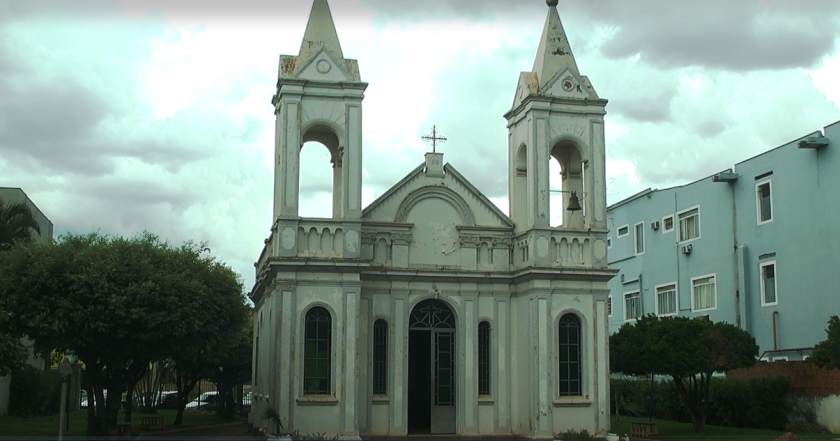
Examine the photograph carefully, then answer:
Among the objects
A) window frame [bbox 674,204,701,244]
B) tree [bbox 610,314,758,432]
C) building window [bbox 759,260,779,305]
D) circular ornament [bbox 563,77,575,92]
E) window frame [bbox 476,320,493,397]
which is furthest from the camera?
window frame [bbox 674,204,701,244]

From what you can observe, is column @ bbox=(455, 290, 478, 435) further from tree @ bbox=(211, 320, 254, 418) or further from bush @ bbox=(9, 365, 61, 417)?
bush @ bbox=(9, 365, 61, 417)

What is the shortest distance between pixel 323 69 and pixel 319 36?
1.41m

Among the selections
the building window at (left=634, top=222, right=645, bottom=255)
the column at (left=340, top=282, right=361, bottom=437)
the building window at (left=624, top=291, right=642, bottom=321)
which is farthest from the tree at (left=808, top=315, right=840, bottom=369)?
the building window at (left=624, top=291, right=642, bottom=321)

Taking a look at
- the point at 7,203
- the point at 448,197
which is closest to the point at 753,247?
the point at 448,197

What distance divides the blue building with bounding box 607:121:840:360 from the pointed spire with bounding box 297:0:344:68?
1828 centimetres

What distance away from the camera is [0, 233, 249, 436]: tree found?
27.3 meters

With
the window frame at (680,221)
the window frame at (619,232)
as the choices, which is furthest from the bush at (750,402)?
the window frame at (619,232)

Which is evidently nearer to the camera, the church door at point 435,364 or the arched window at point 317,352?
the arched window at point 317,352

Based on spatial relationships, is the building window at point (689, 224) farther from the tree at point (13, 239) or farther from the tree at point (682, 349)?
the tree at point (13, 239)

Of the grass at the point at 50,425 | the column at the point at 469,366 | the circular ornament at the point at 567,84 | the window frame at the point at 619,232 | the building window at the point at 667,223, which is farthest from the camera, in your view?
the window frame at the point at 619,232

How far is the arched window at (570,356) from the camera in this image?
2867 centimetres

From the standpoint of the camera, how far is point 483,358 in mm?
29578

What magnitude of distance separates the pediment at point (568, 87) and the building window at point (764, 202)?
41.4 ft

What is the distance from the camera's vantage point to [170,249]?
3098 centimetres
